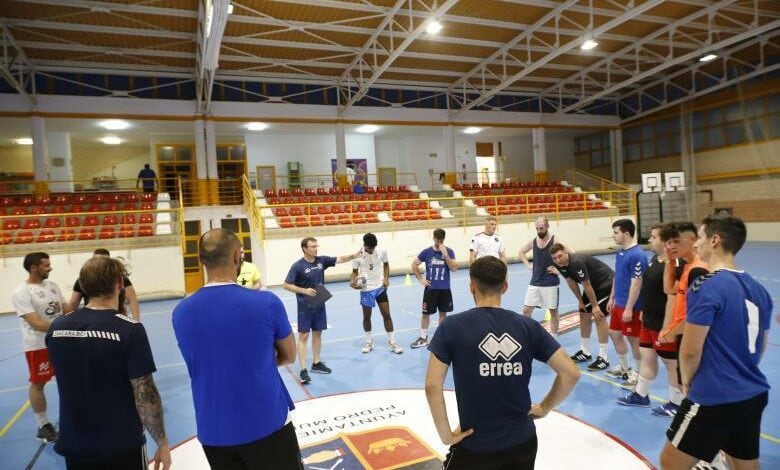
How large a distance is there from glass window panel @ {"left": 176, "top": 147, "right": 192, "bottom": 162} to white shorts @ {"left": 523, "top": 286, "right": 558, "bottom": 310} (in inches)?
846

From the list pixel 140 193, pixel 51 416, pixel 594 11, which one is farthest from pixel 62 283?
pixel 594 11

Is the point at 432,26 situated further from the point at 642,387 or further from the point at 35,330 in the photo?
the point at 35,330

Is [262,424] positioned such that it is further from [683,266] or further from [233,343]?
[683,266]

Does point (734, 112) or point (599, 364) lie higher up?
point (734, 112)

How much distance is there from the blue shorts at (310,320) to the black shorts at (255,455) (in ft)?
13.6

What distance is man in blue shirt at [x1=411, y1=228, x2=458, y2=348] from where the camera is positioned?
7590 millimetres

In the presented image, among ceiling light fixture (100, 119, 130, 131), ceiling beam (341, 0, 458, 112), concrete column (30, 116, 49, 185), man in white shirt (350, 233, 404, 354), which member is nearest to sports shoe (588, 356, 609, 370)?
man in white shirt (350, 233, 404, 354)

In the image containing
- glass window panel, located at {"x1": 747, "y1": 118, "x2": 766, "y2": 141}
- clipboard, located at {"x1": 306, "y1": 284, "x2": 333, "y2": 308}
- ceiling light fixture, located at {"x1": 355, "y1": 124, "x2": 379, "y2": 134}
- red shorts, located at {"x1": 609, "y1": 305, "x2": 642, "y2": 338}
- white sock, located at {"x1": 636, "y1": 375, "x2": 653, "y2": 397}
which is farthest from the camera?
ceiling light fixture, located at {"x1": 355, "y1": 124, "x2": 379, "y2": 134}

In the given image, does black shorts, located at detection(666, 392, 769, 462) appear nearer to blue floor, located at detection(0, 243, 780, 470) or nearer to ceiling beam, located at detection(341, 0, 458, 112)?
blue floor, located at detection(0, 243, 780, 470)

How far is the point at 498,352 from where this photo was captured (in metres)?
2.24

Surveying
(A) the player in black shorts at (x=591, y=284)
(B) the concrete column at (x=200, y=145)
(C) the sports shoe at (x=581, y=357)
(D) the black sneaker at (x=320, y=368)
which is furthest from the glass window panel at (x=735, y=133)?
(B) the concrete column at (x=200, y=145)

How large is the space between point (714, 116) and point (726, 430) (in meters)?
27.0

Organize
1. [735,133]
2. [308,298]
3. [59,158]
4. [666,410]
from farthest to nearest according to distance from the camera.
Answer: [735,133] → [59,158] → [308,298] → [666,410]

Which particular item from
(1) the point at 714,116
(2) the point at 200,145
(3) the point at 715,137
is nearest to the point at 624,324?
(2) the point at 200,145
